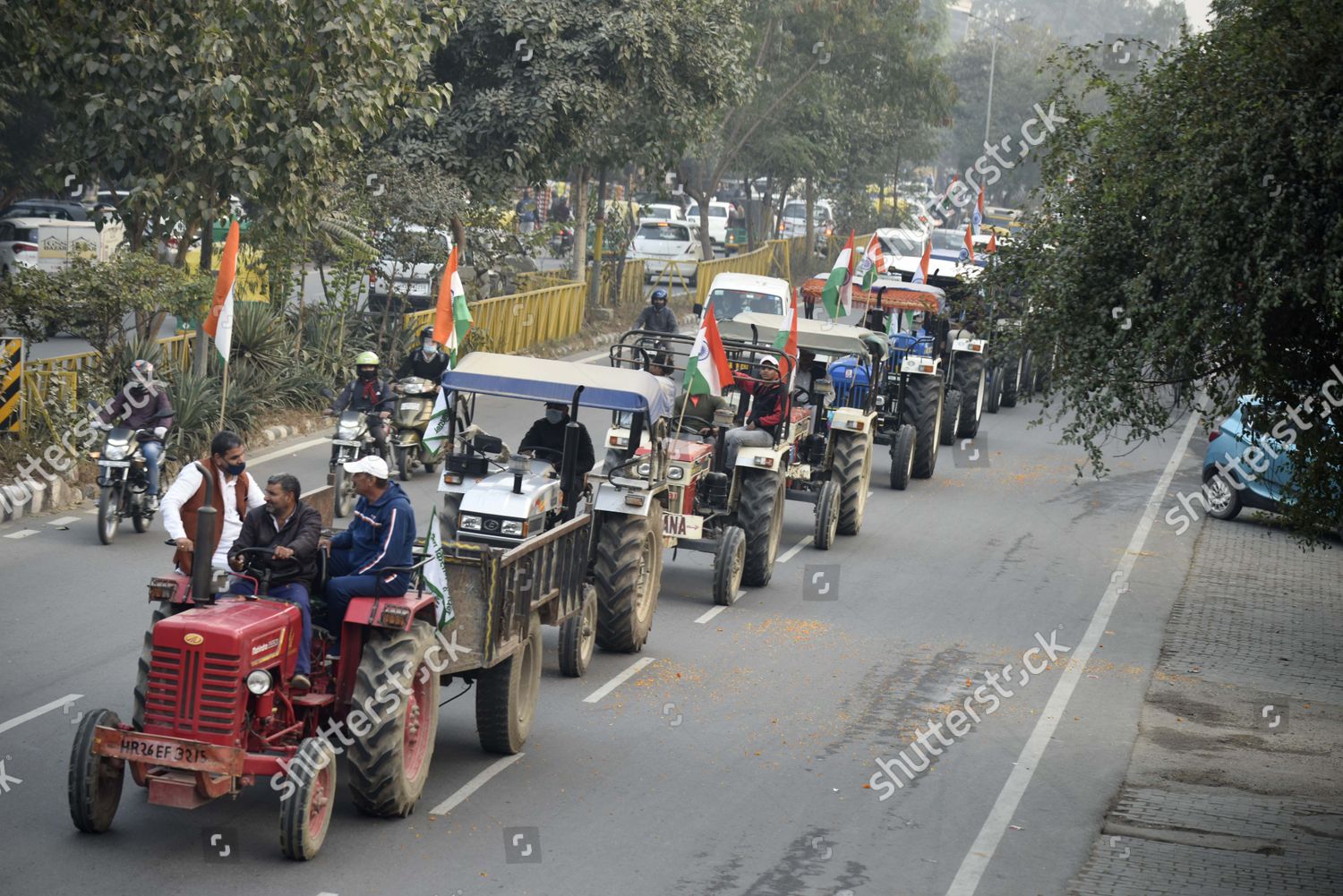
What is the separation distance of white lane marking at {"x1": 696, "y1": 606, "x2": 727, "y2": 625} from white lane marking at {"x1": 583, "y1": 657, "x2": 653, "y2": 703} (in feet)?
4.77

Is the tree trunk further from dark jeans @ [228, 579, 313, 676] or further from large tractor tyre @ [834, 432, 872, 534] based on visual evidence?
dark jeans @ [228, 579, 313, 676]

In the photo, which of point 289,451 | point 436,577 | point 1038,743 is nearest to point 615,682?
point 1038,743

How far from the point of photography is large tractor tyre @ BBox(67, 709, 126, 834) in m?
8.36

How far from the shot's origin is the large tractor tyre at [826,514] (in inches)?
710

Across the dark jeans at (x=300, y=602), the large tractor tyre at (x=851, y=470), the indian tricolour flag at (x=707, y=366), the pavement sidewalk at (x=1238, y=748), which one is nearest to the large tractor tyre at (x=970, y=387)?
the pavement sidewalk at (x=1238, y=748)

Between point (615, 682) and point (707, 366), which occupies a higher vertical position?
point (707, 366)

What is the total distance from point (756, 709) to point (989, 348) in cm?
322

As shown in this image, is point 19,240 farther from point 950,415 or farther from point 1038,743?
point 1038,743

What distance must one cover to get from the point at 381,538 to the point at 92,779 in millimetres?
1955

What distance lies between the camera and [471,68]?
93.9ft

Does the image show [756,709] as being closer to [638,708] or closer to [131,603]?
[638,708]

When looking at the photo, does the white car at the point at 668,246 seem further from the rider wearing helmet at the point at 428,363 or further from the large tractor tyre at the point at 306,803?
the large tractor tyre at the point at 306,803

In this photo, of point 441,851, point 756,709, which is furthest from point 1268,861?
point 441,851

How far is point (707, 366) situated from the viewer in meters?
14.8
